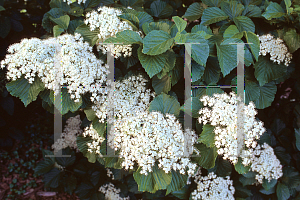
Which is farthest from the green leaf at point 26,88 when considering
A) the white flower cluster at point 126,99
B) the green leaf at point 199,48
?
the green leaf at point 199,48

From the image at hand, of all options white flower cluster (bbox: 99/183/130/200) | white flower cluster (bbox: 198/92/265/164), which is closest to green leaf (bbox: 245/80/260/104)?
white flower cluster (bbox: 198/92/265/164)

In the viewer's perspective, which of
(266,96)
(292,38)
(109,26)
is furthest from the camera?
(266,96)

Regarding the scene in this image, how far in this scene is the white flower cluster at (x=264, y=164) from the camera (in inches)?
95.3

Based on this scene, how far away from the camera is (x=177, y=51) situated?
1.97 meters

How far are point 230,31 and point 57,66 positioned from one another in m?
1.42

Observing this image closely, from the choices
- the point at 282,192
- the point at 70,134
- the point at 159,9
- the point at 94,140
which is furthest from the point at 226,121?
the point at 70,134

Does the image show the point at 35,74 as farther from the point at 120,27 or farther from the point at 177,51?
the point at 177,51

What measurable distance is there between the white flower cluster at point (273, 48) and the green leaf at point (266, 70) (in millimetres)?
54

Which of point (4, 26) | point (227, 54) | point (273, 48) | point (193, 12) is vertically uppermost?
point (4, 26)

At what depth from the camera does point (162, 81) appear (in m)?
1.87

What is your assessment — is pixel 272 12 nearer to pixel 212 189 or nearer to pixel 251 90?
pixel 251 90

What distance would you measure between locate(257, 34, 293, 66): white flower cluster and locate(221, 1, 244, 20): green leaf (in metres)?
0.34

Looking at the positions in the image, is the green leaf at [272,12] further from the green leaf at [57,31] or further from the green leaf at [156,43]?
the green leaf at [57,31]

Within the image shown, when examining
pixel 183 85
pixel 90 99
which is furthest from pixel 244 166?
pixel 90 99
